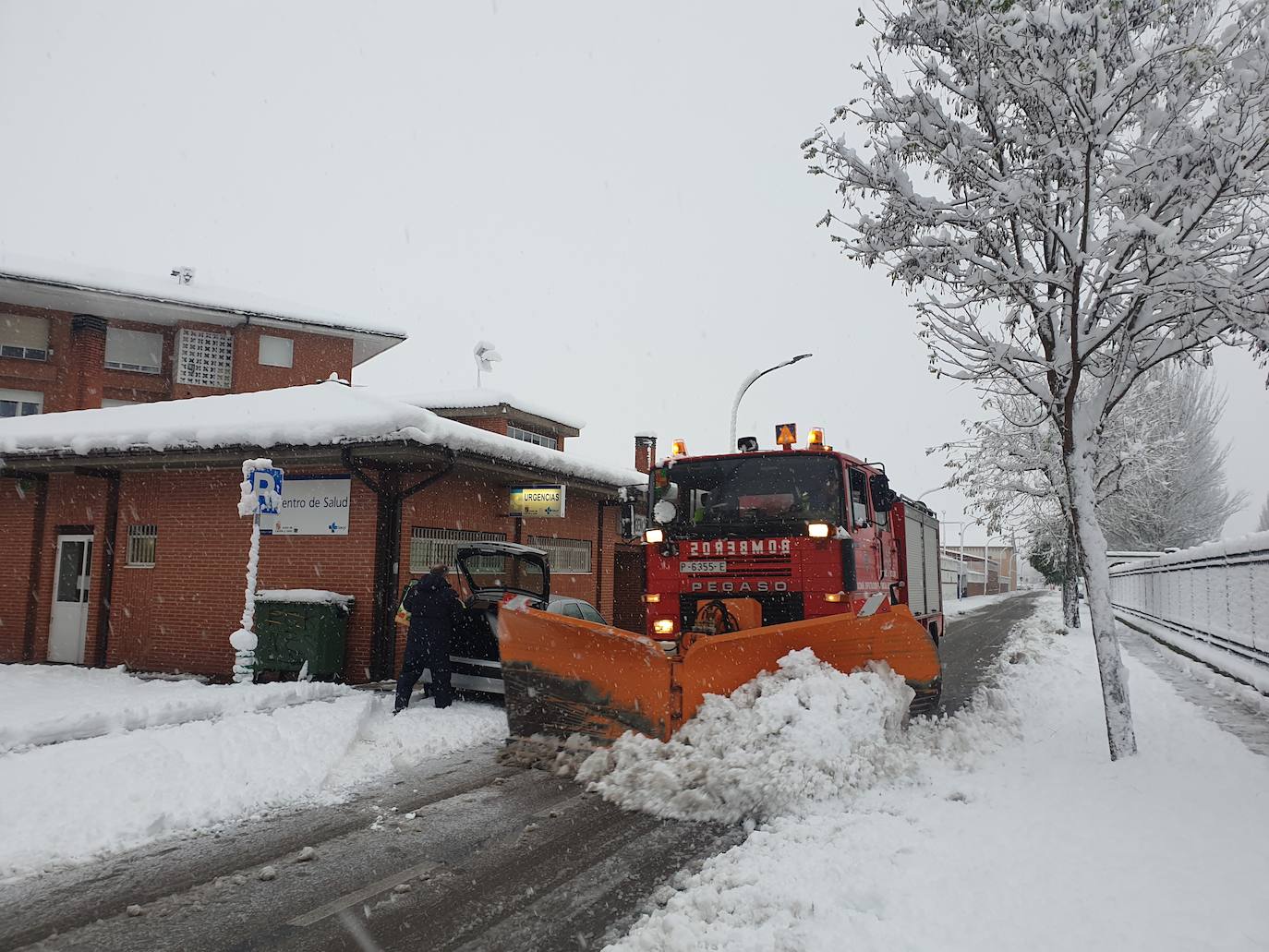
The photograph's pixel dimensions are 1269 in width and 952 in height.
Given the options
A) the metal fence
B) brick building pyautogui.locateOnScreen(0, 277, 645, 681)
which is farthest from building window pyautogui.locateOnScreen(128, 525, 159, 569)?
the metal fence

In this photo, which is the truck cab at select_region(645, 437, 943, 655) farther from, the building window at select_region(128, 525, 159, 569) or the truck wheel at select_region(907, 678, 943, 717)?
the building window at select_region(128, 525, 159, 569)

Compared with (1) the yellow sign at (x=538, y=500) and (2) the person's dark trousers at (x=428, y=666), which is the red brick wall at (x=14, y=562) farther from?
(2) the person's dark trousers at (x=428, y=666)

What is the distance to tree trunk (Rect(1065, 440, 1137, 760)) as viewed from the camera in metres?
6.63

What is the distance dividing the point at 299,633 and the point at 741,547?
684 centimetres

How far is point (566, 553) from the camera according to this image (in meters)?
17.6

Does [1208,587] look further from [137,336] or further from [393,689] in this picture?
[137,336]

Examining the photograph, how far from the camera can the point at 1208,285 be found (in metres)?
6.00

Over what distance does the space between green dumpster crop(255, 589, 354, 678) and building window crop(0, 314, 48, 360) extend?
2382 cm

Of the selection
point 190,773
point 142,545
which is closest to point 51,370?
point 142,545

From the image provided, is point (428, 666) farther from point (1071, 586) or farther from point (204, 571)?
point (1071, 586)

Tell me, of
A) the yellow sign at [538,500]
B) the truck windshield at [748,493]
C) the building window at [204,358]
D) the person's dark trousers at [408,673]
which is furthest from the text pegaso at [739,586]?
the building window at [204,358]

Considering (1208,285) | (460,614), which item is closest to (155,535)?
(460,614)

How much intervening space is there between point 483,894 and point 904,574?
7177 millimetres

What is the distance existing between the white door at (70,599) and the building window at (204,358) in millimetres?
16830
